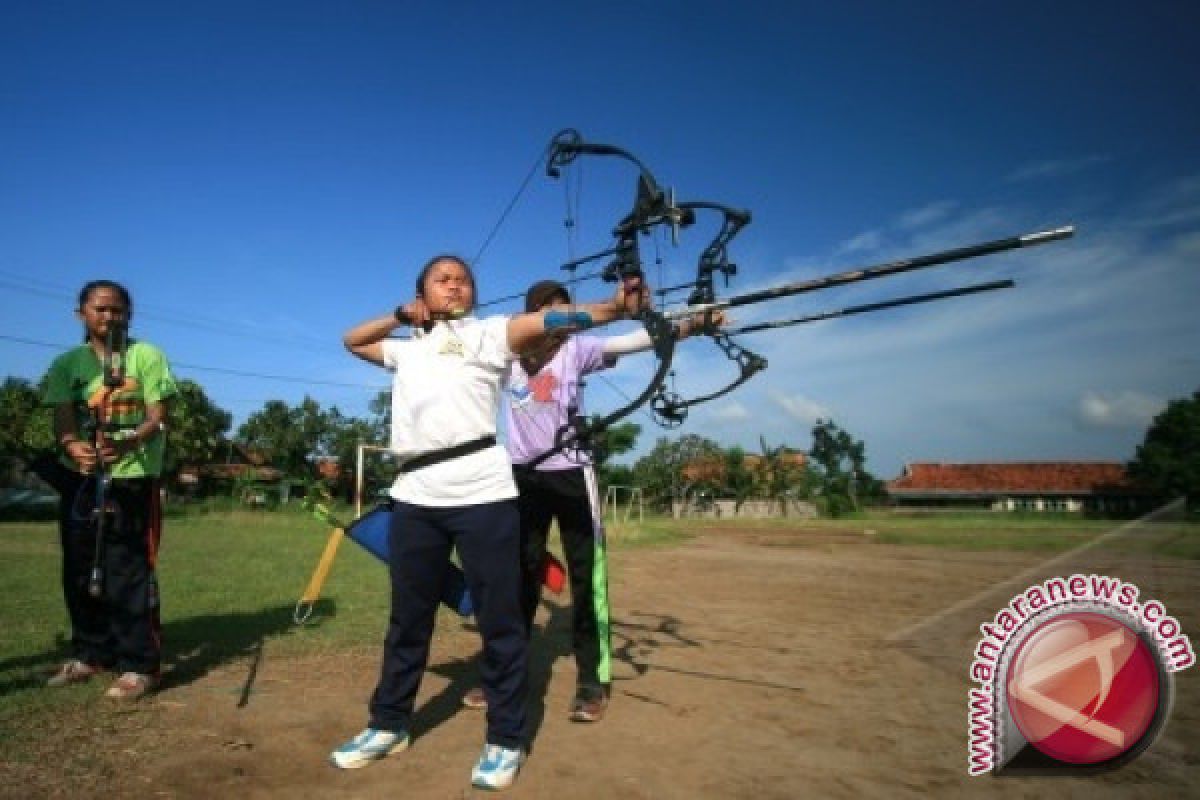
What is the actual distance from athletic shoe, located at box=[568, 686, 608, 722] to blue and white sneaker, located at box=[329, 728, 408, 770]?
3.33ft

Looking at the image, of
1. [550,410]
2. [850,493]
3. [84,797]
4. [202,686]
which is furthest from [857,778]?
[850,493]

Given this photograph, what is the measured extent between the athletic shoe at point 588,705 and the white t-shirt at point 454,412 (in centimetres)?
144

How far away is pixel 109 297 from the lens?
4.84 m

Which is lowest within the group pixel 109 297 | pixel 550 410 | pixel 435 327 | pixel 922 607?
pixel 922 607

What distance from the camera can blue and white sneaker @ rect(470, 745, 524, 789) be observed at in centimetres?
322

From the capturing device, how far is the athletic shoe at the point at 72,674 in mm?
4559

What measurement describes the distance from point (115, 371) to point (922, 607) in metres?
8.55

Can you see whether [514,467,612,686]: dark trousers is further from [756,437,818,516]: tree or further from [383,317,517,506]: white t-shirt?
[756,437,818,516]: tree

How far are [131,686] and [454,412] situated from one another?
2719mm

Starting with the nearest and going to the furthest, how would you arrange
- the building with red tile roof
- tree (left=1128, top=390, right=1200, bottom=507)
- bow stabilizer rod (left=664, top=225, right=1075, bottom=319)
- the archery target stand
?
bow stabilizer rod (left=664, top=225, right=1075, bottom=319) → the archery target stand → tree (left=1128, top=390, right=1200, bottom=507) → the building with red tile roof

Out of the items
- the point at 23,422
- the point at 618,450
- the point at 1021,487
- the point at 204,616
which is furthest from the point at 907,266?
the point at 1021,487

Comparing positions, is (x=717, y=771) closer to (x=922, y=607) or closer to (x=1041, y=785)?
(x=1041, y=785)

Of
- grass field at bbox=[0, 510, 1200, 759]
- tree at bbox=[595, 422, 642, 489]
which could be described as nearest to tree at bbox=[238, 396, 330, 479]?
tree at bbox=[595, 422, 642, 489]

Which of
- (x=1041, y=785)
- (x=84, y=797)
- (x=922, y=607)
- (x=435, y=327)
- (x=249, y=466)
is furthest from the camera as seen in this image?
(x=249, y=466)
